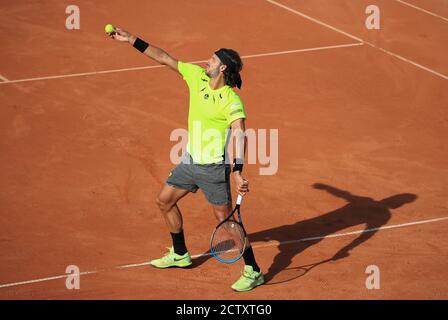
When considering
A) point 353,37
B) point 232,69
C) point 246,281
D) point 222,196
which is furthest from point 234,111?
point 353,37

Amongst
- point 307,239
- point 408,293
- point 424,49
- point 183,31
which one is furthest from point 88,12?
point 408,293

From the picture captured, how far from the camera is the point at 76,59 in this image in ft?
54.0

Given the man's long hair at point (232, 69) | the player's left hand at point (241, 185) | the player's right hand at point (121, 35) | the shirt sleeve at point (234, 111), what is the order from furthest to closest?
the player's right hand at point (121, 35) < the man's long hair at point (232, 69) < the shirt sleeve at point (234, 111) < the player's left hand at point (241, 185)

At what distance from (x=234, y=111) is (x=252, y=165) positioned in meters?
3.83

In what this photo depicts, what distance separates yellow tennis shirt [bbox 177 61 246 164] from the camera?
942 cm

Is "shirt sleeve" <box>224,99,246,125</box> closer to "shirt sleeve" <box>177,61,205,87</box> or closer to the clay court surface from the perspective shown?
"shirt sleeve" <box>177,61,205,87</box>

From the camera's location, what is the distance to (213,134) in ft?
31.3

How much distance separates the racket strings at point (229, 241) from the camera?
9.51m

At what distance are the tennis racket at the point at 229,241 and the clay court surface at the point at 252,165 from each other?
1.42ft

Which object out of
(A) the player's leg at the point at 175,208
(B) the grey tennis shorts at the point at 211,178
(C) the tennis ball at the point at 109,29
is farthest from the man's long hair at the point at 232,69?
(C) the tennis ball at the point at 109,29

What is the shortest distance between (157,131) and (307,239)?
3708mm

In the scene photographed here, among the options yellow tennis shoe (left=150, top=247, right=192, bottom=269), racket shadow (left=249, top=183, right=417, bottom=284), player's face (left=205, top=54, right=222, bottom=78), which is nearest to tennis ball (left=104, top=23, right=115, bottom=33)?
player's face (left=205, top=54, right=222, bottom=78)

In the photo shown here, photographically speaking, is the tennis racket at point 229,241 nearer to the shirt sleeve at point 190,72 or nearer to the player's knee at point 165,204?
the player's knee at point 165,204

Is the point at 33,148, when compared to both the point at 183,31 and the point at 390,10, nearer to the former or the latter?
the point at 183,31
